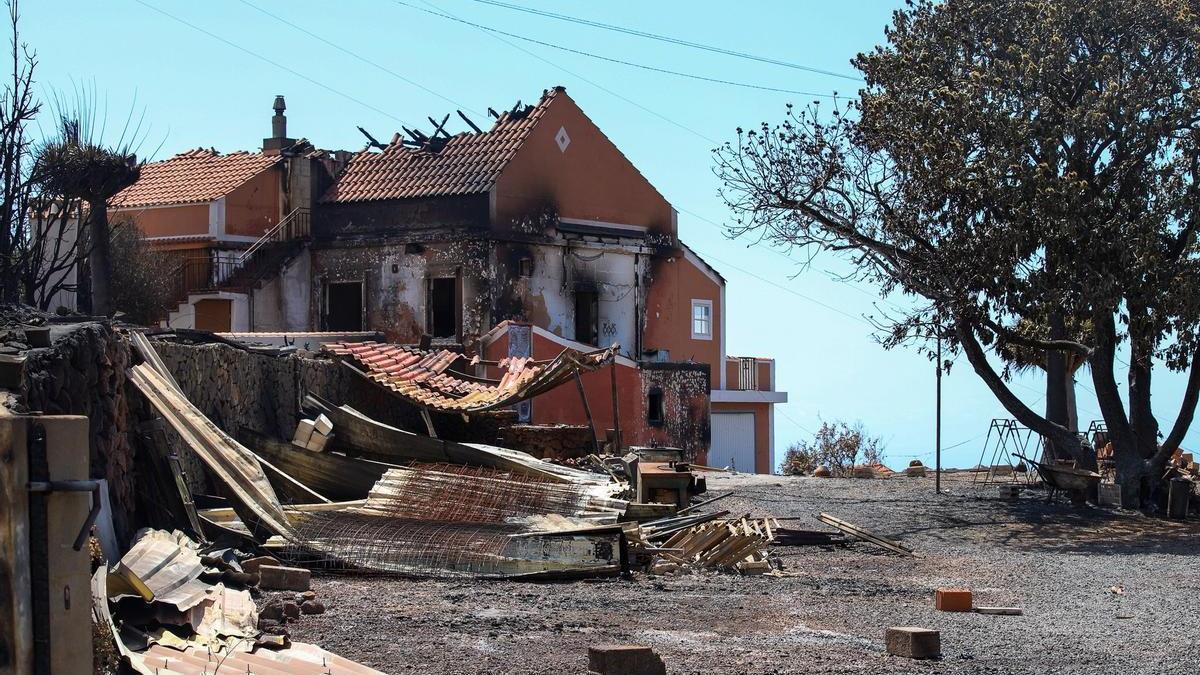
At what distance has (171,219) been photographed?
35.0 m

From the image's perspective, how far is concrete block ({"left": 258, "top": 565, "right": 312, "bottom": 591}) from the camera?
9.98 metres

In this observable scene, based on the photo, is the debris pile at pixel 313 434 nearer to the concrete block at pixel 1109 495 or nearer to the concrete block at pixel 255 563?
the concrete block at pixel 255 563

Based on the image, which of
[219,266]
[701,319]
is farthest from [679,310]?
[219,266]

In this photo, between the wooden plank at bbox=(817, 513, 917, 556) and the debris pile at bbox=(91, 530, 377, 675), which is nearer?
the debris pile at bbox=(91, 530, 377, 675)

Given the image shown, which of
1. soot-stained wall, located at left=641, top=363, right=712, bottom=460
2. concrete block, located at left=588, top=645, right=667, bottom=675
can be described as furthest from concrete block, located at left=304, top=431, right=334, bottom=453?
soot-stained wall, located at left=641, top=363, right=712, bottom=460

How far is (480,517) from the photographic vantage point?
13531 mm

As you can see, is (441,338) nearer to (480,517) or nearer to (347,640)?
(480,517)

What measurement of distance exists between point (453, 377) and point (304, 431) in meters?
7.33

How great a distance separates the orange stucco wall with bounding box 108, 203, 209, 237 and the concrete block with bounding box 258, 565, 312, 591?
25.8 metres

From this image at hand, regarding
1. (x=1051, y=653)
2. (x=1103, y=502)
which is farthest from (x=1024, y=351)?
(x=1051, y=653)

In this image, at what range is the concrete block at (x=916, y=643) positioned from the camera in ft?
29.3

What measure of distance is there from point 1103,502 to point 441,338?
52.9ft

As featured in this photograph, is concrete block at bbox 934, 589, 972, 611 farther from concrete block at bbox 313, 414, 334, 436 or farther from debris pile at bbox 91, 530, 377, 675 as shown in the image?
concrete block at bbox 313, 414, 334, 436

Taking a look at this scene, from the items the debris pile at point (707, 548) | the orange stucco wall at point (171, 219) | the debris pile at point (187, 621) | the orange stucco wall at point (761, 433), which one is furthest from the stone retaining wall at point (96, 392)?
the orange stucco wall at point (761, 433)
